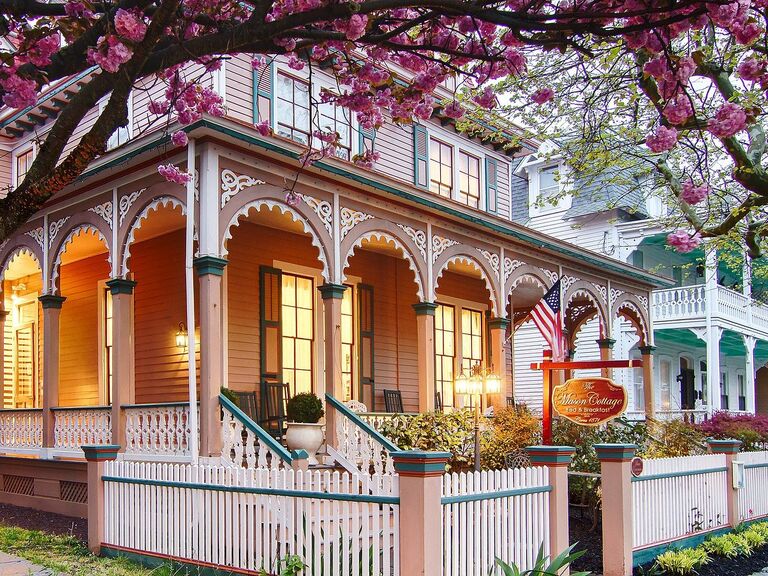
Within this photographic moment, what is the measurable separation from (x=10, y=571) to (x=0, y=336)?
7344mm

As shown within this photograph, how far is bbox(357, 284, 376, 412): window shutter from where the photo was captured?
A: 54.1 ft

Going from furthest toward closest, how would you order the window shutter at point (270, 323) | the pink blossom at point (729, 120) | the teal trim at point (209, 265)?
the window shutter at point (270, 323)
the teal trim at point (209, 265)
the pink blossom at point (729, 120)

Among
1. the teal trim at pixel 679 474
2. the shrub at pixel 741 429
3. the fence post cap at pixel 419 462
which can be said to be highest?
the fence post cap at pixel 419 462

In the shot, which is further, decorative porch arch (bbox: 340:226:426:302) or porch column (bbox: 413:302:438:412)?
porch column (bbox: 413:302:438:412)

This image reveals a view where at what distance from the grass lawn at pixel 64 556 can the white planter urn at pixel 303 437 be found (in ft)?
9.69

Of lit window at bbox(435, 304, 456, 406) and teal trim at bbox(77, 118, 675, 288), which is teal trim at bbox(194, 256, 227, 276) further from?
lit window at bbox(435, 304, 456, 406)

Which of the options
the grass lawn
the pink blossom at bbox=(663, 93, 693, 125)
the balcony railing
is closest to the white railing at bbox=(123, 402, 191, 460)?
the grass lawn

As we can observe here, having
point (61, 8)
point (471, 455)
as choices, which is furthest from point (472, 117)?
point (61, 8)

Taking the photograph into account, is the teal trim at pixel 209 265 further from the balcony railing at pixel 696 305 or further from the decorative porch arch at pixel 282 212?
the balcony railing at pixel 696 305

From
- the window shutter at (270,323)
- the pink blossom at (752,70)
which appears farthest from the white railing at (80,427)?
the pink blossom at (752,70)

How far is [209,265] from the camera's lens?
424 inches

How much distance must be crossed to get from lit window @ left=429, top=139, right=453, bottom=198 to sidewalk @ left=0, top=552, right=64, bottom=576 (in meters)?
12.0

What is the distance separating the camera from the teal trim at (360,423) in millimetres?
11281

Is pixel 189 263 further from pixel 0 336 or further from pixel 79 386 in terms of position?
pixel 79 386
